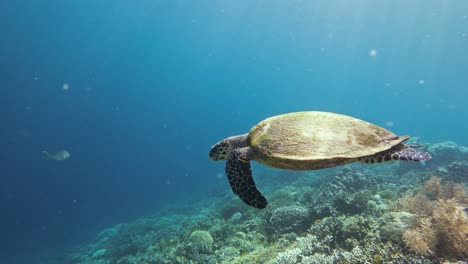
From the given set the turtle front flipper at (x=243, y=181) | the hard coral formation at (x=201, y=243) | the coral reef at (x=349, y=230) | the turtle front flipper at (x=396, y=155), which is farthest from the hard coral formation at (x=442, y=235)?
the hard coral formation at (x=201, y=243)

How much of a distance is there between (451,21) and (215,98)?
395ft

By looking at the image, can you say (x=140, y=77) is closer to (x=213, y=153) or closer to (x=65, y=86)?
(x=65, y=86)

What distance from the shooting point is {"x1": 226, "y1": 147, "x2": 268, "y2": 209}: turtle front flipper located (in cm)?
400

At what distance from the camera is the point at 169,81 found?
127 m

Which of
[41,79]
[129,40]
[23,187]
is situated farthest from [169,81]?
[23,187]

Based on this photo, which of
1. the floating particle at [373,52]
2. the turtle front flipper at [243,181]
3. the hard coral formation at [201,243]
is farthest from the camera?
the floating particle at [373,52]

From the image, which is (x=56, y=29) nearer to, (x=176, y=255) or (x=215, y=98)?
(x=176, y=255)

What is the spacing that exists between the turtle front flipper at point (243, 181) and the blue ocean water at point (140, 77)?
2753 cm

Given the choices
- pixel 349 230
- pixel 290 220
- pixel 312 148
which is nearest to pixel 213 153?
pixel 312 148

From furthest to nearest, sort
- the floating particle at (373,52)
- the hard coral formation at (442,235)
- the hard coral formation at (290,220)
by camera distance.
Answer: the floating particle at (373,52) → the hard coral formation at (290,220) → the hard coral formation at (442,235)

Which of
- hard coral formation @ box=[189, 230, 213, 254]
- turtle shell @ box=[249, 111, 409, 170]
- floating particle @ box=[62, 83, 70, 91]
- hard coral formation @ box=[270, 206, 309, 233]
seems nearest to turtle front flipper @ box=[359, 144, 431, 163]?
turtle shell @ box=[249, 111, 409, 170]

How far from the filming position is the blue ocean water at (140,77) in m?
56.2

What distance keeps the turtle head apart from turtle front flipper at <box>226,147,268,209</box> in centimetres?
96

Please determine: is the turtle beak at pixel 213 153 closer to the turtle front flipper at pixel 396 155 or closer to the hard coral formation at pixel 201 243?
the turtle front flipper at pixel 396 155
